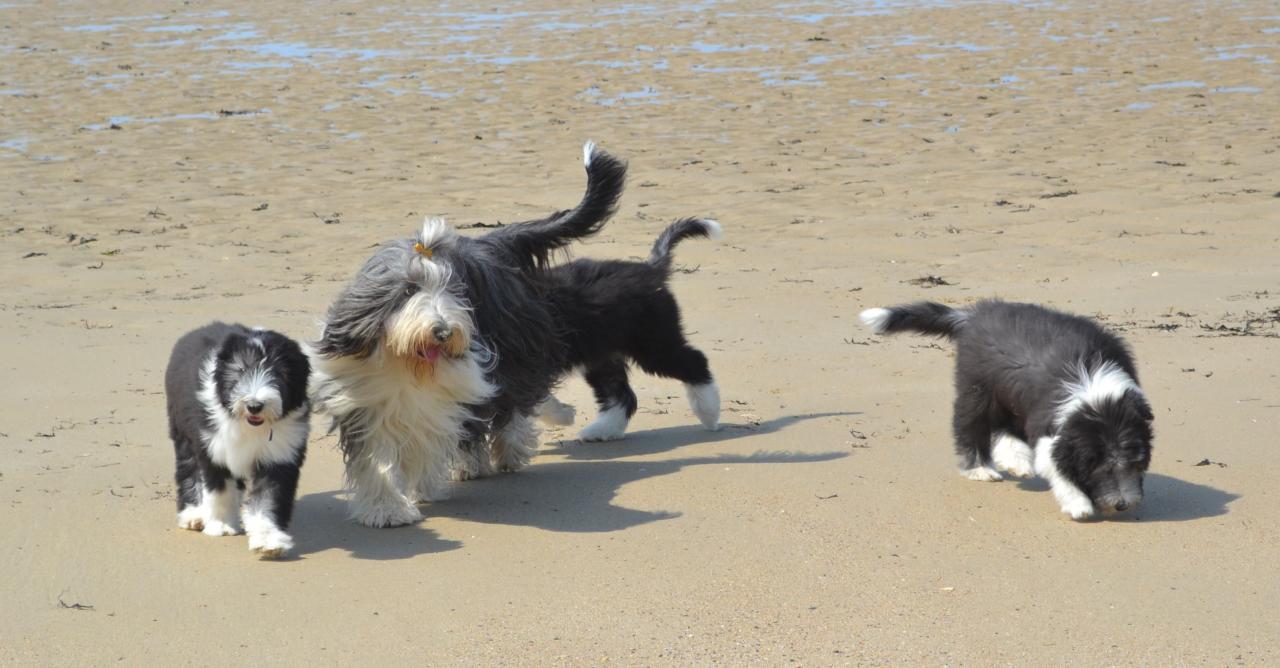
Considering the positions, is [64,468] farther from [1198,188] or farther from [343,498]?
[1198,188]

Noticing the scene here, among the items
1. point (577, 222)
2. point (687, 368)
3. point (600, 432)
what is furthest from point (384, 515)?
point (687, 368)

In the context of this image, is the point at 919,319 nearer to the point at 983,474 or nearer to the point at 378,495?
the point at 983,474

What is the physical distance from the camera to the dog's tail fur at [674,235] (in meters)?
7.42

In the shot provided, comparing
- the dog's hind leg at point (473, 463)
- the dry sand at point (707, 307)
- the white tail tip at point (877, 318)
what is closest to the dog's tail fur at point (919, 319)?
the white tail tip at point (877, 318)

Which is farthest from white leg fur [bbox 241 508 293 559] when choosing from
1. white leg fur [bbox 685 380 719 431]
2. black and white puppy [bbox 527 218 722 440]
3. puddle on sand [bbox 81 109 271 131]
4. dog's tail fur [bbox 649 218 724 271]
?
puddle on sand [bbox 81 109 271 131]

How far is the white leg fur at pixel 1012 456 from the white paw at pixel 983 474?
0.06 metres

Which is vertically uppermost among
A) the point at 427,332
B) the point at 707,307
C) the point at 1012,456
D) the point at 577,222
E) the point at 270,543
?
the point at 577,222

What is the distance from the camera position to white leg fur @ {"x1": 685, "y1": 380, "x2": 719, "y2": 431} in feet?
23.9

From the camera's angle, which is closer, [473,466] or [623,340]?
[473,466]

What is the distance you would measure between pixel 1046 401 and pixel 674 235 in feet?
8.17

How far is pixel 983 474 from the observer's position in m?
6.10

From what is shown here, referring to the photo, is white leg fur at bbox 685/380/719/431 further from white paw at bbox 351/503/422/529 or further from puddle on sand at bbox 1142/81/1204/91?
puddle on sand at bbox 1142/81/1204/91

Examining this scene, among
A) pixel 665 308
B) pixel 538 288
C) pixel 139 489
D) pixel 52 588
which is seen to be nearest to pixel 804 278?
pixel 665 308

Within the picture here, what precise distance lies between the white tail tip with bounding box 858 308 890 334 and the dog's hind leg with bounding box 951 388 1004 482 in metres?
0.61
